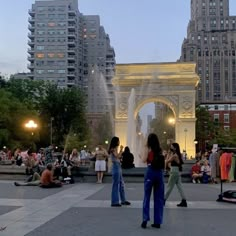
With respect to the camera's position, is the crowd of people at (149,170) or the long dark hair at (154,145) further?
the long dark hair at (154,145)

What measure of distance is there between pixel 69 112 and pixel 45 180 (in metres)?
50.1

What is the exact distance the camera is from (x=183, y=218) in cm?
871

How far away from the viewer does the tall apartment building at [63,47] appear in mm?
137500

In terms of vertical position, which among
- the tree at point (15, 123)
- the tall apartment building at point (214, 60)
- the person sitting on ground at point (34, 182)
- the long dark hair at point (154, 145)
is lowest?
the person sitting on ground at point (34, 182)

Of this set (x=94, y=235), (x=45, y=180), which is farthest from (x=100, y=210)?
(x=45, y=180)

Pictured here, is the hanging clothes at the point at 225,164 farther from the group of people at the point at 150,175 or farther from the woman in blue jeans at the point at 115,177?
the woman in blue jeans at the point at 115,177

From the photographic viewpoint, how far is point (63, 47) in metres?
140

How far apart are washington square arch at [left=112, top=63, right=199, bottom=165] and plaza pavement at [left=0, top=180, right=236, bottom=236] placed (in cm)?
4005

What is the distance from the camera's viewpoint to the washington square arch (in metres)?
52.5

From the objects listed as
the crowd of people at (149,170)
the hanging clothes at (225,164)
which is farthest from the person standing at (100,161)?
the hanging clothes at (225,164)

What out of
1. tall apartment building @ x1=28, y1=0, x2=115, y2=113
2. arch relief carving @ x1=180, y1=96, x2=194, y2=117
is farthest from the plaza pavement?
tall apartment building @ x1=28, y1=0, x2=115, y2=113

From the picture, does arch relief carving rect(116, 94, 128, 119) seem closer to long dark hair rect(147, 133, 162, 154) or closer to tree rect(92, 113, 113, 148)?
tree rect(92, 113, 113, 148)

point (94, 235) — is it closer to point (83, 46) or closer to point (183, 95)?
point (183, 95)

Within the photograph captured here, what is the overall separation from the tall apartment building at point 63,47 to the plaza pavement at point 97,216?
122172mm
